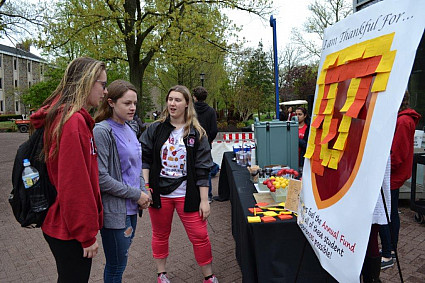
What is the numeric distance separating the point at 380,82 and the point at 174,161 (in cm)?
193

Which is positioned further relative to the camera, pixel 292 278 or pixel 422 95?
pixel 422 95

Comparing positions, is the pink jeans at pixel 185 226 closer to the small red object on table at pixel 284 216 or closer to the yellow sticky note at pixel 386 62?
the small red object on table at pixel 284 216

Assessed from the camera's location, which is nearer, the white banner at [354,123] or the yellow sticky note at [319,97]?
the white banner at [354,123]

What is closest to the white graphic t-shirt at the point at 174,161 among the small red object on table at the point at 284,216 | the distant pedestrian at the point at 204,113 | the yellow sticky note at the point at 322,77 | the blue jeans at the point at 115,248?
the blue jeans at the point at 115,248

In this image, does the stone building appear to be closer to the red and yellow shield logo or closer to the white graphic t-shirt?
the white graphic t-shirt

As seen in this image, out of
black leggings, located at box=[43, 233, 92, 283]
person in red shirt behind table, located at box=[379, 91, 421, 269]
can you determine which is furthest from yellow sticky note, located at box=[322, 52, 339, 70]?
person in red shirt behind table, located at box=[379, 91, 421, 269]

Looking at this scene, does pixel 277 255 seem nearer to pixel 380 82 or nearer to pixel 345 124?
pixel 345 124

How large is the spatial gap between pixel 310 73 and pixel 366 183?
111 feet

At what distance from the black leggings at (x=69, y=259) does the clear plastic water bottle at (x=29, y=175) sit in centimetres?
33

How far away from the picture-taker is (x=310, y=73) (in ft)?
109

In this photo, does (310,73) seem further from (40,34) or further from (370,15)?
(370,15)

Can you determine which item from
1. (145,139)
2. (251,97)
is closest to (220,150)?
(145,139)

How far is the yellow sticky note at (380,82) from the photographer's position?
1.37 meters

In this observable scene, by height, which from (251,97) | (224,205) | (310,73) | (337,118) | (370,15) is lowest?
(224,205)
